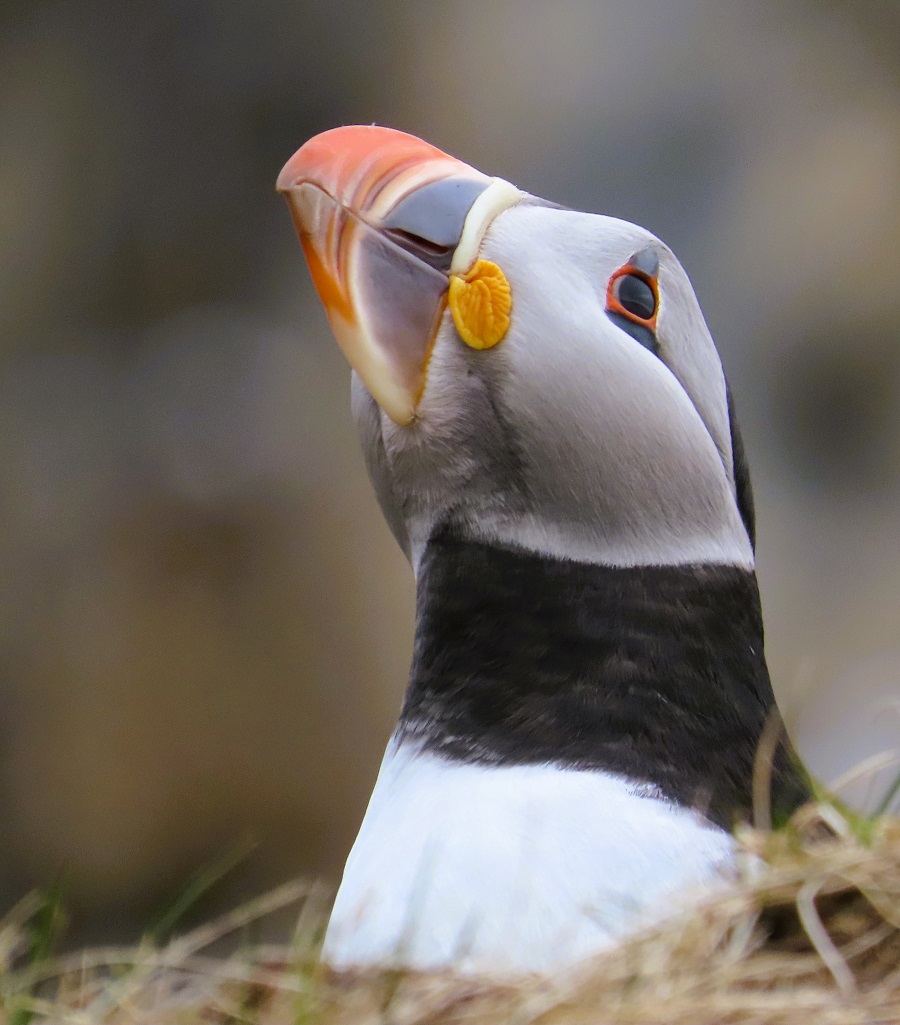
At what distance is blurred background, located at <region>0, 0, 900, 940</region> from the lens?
20.2ft

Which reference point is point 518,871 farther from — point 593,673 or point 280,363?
point 280,363

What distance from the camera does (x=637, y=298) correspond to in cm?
174

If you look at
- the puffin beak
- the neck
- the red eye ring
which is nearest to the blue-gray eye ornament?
the red eye ring

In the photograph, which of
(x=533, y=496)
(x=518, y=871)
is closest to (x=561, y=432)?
(x=533, y=496)

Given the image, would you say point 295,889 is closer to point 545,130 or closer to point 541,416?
point 541,416

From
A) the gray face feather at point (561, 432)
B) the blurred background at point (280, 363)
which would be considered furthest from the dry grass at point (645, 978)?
the blurred background at point (280, 363)

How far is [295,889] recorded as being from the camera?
1.29 m

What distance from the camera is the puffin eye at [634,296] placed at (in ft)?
5.66

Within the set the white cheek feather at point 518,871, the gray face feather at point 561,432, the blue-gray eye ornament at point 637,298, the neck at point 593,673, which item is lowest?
the white cheek feather at point 518,871

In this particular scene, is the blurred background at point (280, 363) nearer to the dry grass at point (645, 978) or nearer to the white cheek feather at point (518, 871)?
the white cheek feather at point (518, 871)

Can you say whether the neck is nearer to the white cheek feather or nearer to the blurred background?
the white cheek feather

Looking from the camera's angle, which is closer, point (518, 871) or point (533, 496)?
point (518, 871)

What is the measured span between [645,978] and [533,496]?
718mm

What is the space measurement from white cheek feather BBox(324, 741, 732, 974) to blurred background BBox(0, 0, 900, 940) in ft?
13.2
